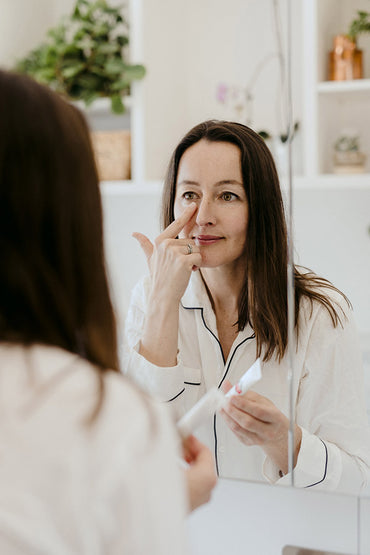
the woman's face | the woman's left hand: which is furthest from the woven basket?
the woman's left hand

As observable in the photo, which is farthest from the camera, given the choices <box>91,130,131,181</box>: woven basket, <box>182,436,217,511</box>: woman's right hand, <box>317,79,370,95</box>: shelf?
<box>91,130,131,181</box>: woven basket

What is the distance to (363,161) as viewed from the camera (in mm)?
737

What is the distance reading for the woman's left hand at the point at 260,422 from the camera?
77cm

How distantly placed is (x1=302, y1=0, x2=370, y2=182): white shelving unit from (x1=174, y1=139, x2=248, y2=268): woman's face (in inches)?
3.7

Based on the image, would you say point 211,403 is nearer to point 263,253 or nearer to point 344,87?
point 263,253

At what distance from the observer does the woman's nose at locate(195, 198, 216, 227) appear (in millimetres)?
768

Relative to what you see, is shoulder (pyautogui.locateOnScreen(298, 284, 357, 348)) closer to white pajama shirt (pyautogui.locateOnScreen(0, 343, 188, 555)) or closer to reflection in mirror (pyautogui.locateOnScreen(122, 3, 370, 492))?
reflection in mirror (pyautogui.locateOnScreen(122, 3, 370, 492))

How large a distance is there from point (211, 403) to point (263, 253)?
→ 0.74ft

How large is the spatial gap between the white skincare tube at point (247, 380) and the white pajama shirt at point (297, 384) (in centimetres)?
1

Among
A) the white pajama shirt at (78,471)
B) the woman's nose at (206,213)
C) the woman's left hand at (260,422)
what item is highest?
the woman's nose at (206,213)

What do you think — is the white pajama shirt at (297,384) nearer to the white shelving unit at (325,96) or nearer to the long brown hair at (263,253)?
the long brown hair at (263,253)

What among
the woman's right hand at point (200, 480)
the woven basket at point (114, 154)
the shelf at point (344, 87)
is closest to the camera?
the woman's right hand at point (200, 480)

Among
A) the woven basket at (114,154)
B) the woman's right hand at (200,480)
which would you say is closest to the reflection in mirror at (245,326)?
the woven basket at (114,154)

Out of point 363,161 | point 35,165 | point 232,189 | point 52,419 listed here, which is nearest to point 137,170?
point 232,189
